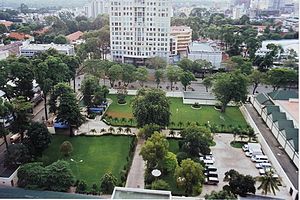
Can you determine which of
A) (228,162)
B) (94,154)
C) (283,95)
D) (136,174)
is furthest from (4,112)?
(283,95)

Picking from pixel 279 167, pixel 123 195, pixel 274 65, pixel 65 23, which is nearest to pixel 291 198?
pixel 279 167

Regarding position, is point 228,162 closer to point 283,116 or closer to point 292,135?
point 292,135

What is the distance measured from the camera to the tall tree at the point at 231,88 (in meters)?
6.31

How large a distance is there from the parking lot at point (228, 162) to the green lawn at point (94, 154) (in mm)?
1455

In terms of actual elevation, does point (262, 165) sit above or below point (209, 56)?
below

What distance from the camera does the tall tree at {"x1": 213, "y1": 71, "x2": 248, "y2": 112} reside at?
20.7 feet

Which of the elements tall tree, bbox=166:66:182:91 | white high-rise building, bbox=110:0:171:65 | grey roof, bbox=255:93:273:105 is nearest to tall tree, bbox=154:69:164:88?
tall tree, bbox=166:66:182:91

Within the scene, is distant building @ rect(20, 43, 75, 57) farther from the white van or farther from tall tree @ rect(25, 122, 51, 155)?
the white van

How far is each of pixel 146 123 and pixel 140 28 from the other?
5.79 meters

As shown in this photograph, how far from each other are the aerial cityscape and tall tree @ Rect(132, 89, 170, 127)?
18mm

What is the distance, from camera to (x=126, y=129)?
18.7 feet

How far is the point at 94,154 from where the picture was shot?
4.98m

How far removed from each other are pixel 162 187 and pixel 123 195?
0.91 metres

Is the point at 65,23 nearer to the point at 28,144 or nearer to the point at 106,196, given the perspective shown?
the point at 28,144
